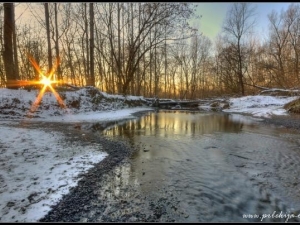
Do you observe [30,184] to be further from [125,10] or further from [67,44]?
[67,44]

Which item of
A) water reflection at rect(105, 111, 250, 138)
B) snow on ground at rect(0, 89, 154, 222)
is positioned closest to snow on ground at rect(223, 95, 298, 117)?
water reflection at rect(105, 111, 250, 138)

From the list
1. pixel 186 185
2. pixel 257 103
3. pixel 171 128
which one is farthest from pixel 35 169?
pixel 257 103

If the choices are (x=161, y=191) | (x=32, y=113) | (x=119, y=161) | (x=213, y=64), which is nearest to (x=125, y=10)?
(x=32, y=113)

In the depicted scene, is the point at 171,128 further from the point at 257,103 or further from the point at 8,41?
the point at 257,103

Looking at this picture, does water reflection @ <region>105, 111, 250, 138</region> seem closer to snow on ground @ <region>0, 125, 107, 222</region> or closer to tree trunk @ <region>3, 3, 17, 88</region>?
snow on ground @ <region>0, 125, 107, 222</region>

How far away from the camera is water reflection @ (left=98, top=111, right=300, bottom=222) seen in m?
3.49

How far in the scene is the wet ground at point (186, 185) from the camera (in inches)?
127

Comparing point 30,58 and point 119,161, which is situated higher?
point 30,58

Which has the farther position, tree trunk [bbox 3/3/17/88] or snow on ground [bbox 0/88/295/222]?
tree trunk [bbox 3/3/17/88]

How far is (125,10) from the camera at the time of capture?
83.5 feet

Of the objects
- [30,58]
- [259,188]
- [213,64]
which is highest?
[213,64]

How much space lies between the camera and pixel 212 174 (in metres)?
4.75

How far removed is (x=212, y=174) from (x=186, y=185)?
85cm

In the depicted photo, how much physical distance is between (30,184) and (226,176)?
366cm
